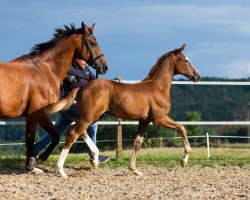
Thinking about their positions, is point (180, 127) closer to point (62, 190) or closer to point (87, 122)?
point (87, 122)

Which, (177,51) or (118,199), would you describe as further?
(177,51)

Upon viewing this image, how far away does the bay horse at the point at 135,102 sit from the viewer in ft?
30.2

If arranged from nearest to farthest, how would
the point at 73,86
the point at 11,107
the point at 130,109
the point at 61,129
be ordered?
1. the point at 11,107
2. the point at 130,109
3. the point at 73,86
4. the point at 61,129

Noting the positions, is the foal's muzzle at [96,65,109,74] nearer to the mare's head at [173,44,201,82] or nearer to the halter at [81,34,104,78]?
the halter at [81,34,104,78]

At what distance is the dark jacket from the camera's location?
417 inches

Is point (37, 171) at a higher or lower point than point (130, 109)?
A: lower

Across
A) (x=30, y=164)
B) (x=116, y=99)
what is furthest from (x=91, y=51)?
(x=30, y=164)

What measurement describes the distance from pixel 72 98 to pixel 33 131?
0.93 meters

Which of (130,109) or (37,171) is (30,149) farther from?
(130,109)

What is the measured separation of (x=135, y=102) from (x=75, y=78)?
5.36 ft

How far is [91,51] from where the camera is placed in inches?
391

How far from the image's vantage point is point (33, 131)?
9.67m

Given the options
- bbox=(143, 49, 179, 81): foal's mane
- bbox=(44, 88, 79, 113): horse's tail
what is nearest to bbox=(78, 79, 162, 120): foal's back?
bbox=(44, 88, 79, 113): horse's tail

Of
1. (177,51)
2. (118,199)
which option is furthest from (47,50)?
(118,199)
